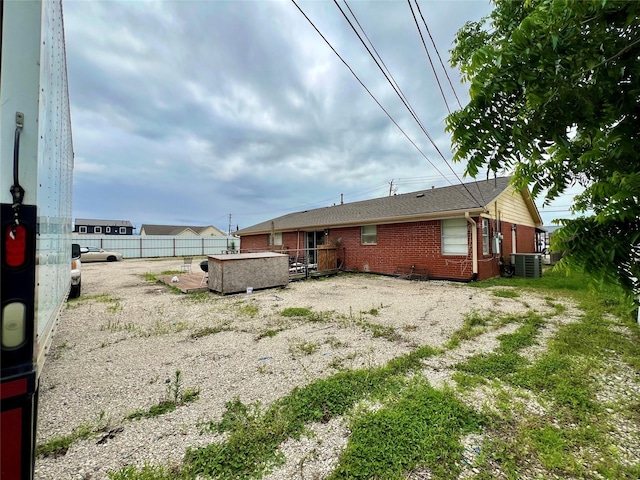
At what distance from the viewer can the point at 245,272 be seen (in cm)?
888

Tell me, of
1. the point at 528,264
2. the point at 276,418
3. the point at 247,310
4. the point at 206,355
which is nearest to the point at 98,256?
the point at 247,310

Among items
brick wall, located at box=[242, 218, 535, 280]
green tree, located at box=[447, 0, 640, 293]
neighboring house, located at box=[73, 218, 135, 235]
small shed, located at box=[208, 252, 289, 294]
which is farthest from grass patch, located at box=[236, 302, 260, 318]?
neighboring house, located at box=[73, 218, 135, 235]

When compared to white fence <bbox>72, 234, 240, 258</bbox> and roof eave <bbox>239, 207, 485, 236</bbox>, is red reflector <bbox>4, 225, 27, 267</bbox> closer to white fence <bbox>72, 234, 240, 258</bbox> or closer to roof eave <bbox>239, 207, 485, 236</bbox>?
roof eave <bbox>239, 207, 485, 236</bbox>

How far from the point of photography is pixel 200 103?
31.6 ft

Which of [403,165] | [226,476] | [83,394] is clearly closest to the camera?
[226,476]

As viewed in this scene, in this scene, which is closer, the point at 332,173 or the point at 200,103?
the point at 200,103

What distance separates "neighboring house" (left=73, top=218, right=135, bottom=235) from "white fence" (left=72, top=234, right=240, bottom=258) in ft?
79.4

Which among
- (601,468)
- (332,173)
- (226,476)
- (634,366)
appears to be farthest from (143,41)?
(332,173)

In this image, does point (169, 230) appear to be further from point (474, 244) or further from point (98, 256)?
point (474, 244)

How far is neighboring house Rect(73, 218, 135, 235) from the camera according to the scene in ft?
149

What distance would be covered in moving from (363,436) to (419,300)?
578 cm

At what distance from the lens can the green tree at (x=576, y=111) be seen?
3.87 ft

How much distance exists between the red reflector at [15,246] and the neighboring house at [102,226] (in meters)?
57.5

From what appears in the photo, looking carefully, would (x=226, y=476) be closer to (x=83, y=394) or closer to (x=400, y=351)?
(x=83, y=394)
